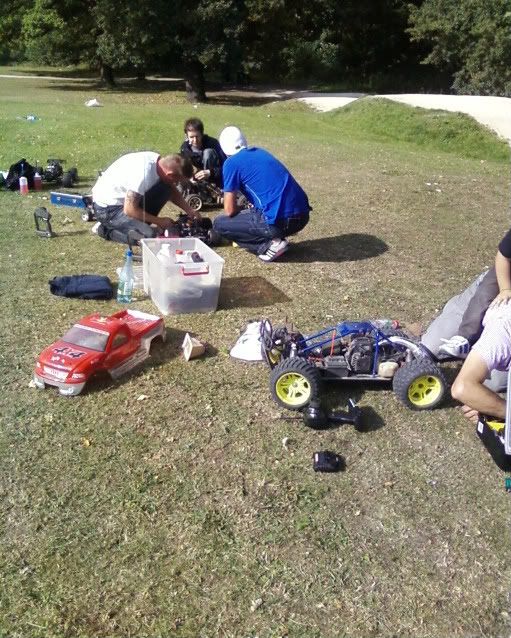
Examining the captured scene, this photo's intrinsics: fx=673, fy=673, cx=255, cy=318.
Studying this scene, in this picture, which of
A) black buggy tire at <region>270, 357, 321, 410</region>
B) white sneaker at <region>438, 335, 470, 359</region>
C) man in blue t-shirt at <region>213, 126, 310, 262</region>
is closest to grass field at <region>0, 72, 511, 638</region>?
black buggy tire at <region>270, 357, 321, 410</region>

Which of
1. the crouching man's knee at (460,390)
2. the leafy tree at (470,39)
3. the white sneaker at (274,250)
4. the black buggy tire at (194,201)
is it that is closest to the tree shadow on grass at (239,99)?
the leafy tree at (470,39)

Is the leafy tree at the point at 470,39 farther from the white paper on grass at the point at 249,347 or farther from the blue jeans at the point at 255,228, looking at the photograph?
the white paper on grass at the point at 249,347

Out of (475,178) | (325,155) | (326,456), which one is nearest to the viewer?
(326,456)

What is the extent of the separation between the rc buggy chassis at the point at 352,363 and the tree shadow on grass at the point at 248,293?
45.8 inches

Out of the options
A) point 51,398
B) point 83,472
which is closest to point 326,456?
point 83,472

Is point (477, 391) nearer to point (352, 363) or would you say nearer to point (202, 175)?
point (352, 363)

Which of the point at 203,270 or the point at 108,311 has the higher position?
the point at 203,270

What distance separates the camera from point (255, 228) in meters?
6.61

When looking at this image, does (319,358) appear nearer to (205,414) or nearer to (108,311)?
(205,414)

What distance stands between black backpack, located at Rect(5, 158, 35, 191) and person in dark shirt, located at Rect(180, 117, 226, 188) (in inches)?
88.4

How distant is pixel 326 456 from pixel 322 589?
0.88 m

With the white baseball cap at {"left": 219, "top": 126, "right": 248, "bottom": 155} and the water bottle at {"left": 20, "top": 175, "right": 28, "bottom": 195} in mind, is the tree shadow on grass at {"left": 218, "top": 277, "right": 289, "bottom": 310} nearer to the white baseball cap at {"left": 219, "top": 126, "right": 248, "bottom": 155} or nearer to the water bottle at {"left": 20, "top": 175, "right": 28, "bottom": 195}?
the white baseball cap at {"left": 219, "top": 126, "right": 248, "bottom": 155}

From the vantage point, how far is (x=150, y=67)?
29.5 m

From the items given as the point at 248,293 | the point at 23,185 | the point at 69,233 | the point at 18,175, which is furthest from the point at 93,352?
the point at 18,175
